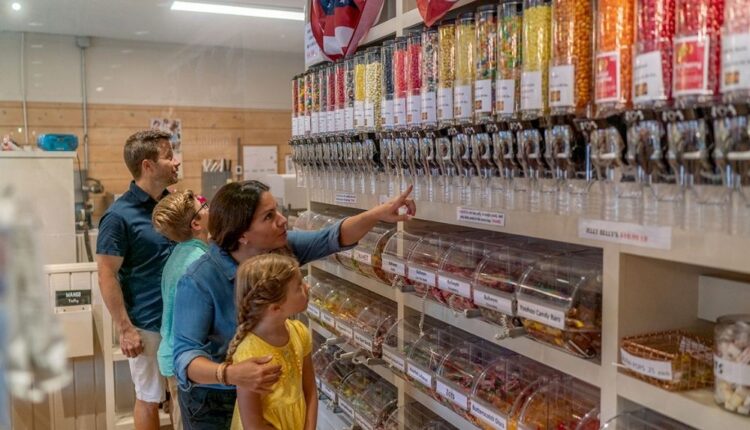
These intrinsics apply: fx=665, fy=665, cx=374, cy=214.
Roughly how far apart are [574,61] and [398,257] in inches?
34.0

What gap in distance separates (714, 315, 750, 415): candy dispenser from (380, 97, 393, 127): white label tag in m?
1.03

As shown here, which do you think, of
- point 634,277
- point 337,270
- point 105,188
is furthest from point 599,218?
point 105,188

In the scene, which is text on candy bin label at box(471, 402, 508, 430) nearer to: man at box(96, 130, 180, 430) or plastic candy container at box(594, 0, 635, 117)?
plastic candy container at box(594, 0, 635, 117)

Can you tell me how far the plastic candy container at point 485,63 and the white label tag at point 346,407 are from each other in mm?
1209

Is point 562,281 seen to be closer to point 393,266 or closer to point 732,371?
point 732,371

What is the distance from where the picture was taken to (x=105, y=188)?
531 cm

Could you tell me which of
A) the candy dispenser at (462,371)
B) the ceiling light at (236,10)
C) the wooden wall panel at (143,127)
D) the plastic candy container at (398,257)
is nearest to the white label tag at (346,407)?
the plastic candy container at (398,257)

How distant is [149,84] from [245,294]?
4420 millimetres

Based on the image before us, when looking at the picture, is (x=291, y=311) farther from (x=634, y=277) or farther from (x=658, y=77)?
(x=658, y=77)

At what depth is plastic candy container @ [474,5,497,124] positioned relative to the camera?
146 centimetres

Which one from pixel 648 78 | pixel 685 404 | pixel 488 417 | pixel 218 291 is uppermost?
pixel 648 78

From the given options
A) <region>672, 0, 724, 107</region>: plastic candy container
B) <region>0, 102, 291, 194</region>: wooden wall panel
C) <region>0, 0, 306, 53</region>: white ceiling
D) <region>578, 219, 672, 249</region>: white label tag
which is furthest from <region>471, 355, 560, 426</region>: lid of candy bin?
<region>0, 102, 291, 194</region>: wooden wall panel

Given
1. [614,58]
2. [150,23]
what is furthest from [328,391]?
[150,23]

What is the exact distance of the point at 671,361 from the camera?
1.18m
